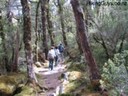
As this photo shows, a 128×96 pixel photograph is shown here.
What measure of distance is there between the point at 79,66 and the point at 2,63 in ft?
18.5

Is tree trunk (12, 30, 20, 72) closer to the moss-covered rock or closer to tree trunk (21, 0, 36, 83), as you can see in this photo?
the moss-covered rock

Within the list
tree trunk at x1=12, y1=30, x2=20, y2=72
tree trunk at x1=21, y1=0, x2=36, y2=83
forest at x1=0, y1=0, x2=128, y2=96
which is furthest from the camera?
tree trunk at x1=12, y1=30, x2=20, y2=72

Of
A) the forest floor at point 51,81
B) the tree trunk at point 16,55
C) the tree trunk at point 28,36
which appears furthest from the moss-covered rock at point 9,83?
the tree trunk at point 16,55

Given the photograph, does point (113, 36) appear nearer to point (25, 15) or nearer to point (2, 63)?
point (25, 15)

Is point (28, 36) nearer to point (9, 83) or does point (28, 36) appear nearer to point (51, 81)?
point (9, 83)

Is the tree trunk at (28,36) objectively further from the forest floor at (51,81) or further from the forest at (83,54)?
the forest floor at (51,81)

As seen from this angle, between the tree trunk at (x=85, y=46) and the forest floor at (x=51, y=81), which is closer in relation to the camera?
the tree trunk at (x=85, y=46)

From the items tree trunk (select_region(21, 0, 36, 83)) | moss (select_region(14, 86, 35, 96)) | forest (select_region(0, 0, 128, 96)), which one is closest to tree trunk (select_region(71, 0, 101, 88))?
forest (select_region(0, 0, 128, 96))

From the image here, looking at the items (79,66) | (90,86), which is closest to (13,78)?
(79,66)

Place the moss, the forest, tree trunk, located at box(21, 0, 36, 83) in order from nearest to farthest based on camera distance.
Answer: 1. the forest
2. the moss
3. tree trunk, located at box(21, 0, 36, 83)

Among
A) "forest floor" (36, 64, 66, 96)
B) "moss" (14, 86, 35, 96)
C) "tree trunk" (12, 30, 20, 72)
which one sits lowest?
"forest floor" (36, 64, 66, 96)

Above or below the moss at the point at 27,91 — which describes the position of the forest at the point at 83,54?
above

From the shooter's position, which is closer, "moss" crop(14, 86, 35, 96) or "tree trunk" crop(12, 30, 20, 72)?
"moss" crop(14, 86, 35, 96)

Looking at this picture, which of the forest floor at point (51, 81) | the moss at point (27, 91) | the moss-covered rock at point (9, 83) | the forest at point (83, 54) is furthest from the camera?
the forest floor at point (51, 81)
